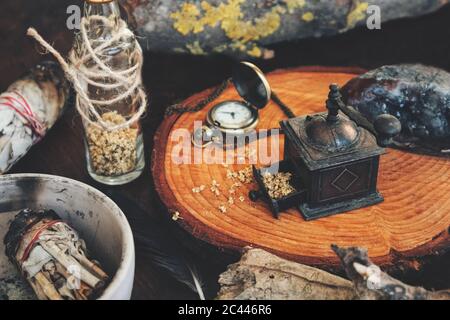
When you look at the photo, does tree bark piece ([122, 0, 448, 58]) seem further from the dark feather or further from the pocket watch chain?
the dark feather

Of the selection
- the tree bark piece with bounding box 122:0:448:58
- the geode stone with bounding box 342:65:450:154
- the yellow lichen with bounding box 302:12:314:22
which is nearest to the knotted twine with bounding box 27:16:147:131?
the tree bark piece with bounding box 122:0:448:58

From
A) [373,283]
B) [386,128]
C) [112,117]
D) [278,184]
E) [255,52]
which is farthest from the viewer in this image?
[255,52]

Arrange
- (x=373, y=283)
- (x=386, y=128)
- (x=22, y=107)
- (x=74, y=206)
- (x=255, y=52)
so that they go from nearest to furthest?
(x=373, y=283) < (x=386, y=128) < (x=74, y=206) < (x=22, y=107) < (x=255, y=52)

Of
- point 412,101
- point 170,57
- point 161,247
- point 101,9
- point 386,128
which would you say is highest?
point 101,9

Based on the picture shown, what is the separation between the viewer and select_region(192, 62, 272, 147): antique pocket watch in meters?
1.75

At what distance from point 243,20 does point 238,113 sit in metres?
0.45

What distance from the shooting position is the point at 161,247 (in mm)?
1572

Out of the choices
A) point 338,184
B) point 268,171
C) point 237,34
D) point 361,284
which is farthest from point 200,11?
point 361,284

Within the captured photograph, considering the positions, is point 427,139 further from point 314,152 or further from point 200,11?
point 200,11

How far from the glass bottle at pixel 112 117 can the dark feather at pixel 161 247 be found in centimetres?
12

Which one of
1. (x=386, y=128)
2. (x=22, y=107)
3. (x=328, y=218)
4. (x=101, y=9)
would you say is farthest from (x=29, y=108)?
(x=386, y=128)

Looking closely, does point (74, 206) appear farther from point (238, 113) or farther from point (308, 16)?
point (308, 16)

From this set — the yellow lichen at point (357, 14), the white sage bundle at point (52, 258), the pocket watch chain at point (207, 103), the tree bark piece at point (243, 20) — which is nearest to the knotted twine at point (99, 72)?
the pocket watch chain at point (207, 103)

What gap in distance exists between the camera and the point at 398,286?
4.00ft
